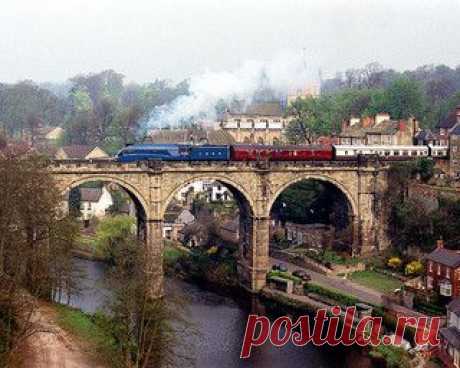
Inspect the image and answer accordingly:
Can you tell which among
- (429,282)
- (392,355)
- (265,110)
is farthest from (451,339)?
(265,110)

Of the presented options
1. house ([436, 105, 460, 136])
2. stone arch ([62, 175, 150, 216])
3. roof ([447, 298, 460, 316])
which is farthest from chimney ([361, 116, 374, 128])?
roof ([447, 298, 460, 316])

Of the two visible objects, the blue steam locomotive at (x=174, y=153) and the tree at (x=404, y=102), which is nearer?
the blue steam locomotive at (x=174, y=153)

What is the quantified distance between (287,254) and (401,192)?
10776 mm

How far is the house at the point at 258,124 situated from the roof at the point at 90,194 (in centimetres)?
2127

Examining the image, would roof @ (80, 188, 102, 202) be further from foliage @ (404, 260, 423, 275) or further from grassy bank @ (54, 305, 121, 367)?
foliage @ (404, 260, 423, 275)

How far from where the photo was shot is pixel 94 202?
286 feet

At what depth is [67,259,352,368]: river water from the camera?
41.7 m

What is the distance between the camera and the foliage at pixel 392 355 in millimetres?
39000

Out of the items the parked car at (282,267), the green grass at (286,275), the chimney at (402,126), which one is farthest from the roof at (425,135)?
the green grass at (286,275)

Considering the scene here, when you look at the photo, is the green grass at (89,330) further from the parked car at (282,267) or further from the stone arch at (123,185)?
the parked car at (282,267)

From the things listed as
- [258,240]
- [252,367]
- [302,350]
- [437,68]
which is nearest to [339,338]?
[302,350]

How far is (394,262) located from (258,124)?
5305 cm

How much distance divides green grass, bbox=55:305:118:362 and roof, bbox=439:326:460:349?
16169 mm

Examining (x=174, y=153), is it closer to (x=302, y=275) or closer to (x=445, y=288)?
(x=302, y=275)
